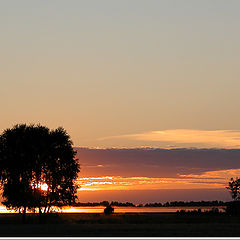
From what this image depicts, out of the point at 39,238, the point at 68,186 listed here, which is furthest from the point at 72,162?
the point at 39,238

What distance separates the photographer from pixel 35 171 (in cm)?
9450

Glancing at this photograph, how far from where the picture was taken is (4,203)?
95688 millimetres

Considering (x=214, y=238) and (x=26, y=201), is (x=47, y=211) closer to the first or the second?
(x=26, y=201)

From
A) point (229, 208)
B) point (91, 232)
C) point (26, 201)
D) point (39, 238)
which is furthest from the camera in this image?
point (229, 208)

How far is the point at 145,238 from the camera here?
55625 millimetres

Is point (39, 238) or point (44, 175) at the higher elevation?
point (44, 175)

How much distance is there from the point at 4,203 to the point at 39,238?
139 feet

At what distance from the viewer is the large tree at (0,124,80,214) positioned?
9425 cm

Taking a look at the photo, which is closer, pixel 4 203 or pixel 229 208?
pixel 4 203

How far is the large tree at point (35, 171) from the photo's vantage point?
9425cm

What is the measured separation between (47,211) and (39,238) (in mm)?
41111

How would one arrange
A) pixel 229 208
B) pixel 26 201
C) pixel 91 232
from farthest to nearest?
pixel 229 208, pixel 26 201, pixel 91 232

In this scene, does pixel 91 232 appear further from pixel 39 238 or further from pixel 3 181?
pixel 3 181

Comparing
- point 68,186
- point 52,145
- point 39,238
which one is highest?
point 52,145
